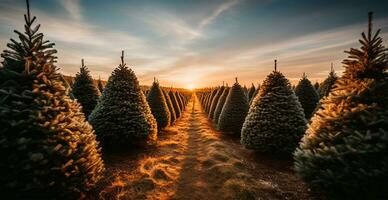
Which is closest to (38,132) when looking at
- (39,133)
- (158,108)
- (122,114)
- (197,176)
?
(39,133)

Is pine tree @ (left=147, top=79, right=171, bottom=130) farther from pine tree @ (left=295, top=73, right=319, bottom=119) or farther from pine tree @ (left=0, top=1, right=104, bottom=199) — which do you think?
pine tree @ (left=0, top=1, right=104, bottom=199)

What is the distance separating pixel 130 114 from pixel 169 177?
386 centimetres

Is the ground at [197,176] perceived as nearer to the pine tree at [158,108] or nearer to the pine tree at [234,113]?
the pine tree at [234,113]

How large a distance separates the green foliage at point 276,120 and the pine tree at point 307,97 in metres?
5.90

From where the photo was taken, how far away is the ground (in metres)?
7.19

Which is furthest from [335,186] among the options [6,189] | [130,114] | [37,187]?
[130,114]

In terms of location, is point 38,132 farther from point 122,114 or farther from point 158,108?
point 158,108

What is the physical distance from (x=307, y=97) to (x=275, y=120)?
7.16 metres

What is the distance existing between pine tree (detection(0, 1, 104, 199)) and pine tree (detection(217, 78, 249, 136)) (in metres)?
12.2

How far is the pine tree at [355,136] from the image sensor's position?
4223 mm

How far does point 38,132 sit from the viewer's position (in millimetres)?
4559

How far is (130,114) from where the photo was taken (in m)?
11.1

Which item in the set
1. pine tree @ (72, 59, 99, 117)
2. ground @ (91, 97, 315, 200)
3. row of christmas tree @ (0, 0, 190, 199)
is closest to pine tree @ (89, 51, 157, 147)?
ground @ (91, 97, 315, 200)

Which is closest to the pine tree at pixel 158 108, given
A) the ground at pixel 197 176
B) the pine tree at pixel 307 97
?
the ground at pixel 197 176
